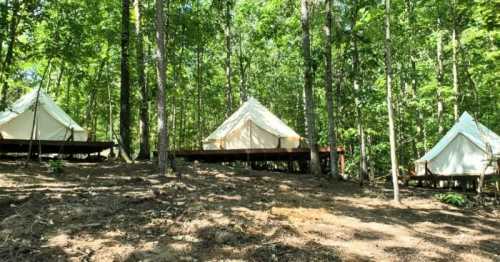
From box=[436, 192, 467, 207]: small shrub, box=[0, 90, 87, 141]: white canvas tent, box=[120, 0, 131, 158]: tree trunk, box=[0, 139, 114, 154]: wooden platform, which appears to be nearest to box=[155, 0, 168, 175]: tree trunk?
box=[120, 0, 131, 158]: tree trunk

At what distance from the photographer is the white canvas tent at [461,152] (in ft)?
60.6

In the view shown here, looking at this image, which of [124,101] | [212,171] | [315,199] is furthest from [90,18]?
[315,199]

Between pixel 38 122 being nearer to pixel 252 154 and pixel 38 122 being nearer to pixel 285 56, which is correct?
pixel 252 154

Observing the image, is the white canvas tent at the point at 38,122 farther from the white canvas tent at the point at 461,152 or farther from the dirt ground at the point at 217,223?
the white canvas tent at the point at 461,152

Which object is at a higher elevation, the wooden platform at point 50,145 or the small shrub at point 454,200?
the wooden platform at point 50,145

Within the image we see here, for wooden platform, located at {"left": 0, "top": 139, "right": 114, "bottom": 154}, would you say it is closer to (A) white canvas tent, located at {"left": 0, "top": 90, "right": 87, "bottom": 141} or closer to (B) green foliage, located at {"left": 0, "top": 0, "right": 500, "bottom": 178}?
(A) white canvas tent, located at {"left": 0, "top": 90, "right": 87, "bottom": 141}

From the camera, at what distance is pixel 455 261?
7168 mm

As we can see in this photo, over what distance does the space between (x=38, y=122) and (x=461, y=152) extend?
61.4ft

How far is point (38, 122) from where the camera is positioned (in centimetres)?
1861

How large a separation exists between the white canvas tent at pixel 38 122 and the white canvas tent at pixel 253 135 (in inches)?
255

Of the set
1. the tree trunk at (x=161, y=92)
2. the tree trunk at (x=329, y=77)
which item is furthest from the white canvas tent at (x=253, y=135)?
the tree trunk at (x=161, y=92)

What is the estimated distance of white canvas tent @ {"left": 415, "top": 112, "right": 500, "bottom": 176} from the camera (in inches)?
727

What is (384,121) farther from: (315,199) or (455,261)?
(455,261)

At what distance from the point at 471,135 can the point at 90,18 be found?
18.5 meters
